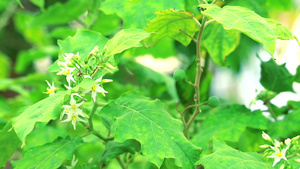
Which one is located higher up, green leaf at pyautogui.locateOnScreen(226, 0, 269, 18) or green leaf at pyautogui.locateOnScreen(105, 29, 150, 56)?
green leaf at pyautogui.locateOnScreen(105, 29, 150, 56)

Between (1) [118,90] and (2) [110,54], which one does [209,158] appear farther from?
(1) [118,90]

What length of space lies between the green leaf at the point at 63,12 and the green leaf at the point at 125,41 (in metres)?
0.63

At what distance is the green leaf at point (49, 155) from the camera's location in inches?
38.5

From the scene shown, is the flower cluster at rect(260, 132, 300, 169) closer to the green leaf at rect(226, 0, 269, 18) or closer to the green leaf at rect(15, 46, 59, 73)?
the green leaf at rect(226, 0, 269, 18)

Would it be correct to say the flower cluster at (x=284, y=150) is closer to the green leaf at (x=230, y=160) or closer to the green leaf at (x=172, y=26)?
the green leaf at (x=230, y=160)

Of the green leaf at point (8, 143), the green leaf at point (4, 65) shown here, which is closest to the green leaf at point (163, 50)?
the green leaf at point (8, 143)

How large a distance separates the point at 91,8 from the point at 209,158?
0.77m

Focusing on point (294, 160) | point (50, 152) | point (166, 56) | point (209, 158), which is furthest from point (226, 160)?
point (166, 56)

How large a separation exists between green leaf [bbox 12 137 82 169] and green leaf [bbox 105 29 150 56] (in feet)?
0.84

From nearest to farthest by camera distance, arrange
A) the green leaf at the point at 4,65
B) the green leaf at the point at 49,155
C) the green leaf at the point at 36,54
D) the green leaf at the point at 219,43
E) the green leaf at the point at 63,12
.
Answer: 1. the green leaf at the point at 49,155
2. the green leaf at the point at 219,43
3. the green leaf at the point at 63,12
4. the green leaf at the point at 36,54
5. the green leaf at the point at 4,65

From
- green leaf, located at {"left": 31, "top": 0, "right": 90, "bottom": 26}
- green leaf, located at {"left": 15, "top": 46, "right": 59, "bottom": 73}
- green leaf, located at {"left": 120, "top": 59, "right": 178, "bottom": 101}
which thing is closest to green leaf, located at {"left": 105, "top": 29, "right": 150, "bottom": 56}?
green leaf, located at {"left": 31, "top": 0, "right": 90, "bottom": 26}

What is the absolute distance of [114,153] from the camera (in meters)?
1.02

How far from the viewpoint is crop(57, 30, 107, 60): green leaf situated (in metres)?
1.05

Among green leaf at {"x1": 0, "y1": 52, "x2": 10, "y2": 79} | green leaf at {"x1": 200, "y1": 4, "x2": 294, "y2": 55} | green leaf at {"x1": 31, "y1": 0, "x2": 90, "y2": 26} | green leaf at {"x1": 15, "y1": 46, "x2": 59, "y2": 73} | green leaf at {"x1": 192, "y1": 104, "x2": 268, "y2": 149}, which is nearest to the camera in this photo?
green leaf at {"x1": 200, "y1": 4, "x2": 294, "y2": 55}
